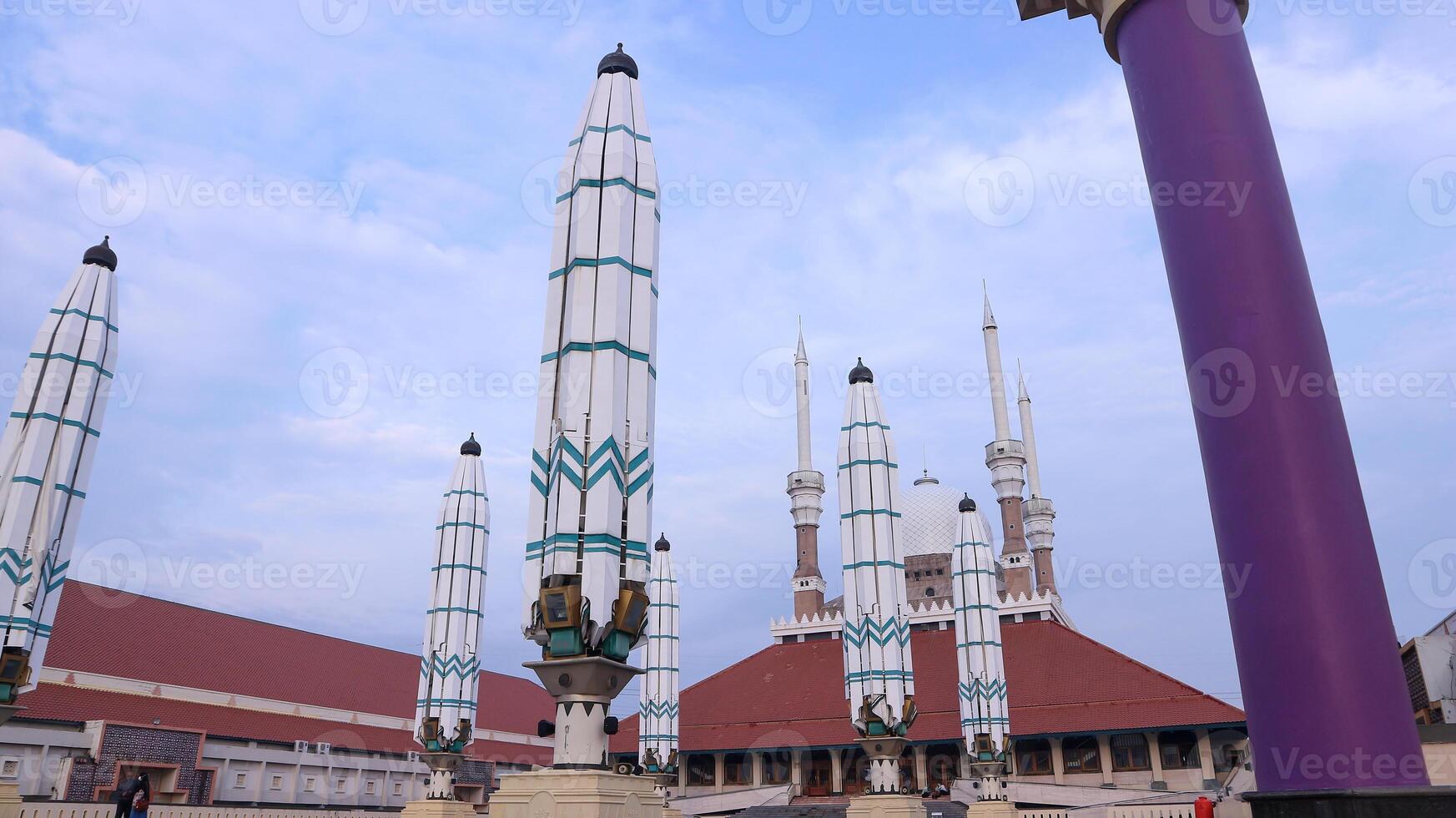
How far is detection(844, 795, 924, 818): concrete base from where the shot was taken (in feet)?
56.4

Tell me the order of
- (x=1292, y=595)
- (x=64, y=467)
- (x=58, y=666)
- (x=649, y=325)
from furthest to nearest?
(x=58, y=666)
(x=64, y=467)
(x=649, y=325)
(x=1292, y=595)

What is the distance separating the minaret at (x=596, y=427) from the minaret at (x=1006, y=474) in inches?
1513

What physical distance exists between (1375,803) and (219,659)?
3728 cm

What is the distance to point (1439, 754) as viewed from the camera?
11.1 m

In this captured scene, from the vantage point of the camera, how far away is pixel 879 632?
19984 mm

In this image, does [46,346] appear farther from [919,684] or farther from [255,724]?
[919,684]

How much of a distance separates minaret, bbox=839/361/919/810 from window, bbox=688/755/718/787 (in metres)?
21.5

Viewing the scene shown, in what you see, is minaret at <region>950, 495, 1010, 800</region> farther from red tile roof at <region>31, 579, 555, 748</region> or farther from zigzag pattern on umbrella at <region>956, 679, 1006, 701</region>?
red tile roof at <region>31, 579, 555, 748</region>

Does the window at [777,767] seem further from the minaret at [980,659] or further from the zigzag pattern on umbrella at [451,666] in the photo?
the zigzag pattern on umbrella at [451,666]

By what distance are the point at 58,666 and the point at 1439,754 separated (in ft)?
112

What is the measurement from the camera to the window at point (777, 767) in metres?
38.5

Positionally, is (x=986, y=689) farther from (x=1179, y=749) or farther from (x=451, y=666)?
(x=1179, y=749)

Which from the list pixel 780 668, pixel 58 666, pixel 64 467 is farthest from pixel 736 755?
pixel 64 467

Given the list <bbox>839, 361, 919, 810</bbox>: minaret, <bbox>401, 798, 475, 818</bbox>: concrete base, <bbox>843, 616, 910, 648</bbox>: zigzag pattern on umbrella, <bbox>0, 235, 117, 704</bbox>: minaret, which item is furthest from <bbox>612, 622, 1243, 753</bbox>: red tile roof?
<bbox>0, 235, 117, 704</bbox>: minaret
